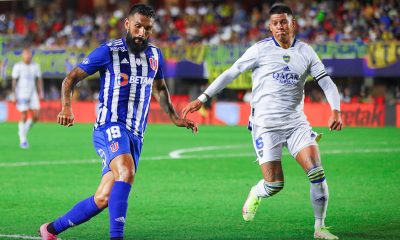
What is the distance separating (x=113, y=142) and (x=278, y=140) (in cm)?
204

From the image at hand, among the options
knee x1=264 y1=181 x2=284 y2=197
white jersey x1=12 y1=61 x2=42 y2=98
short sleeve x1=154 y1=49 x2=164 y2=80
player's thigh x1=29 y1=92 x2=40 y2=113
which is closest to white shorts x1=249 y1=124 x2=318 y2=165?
knee x1=264 y1=181 x2=284 y2=197

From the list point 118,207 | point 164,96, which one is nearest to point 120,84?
point 164,96

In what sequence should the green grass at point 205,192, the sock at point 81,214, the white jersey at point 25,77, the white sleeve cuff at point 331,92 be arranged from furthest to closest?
the white jersey at point 25,77, the green grass at point 205,192, the white sleeve cuff at point 331,92, the sock at point 81,214

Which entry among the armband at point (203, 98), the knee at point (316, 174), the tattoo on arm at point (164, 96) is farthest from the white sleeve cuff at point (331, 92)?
the tattoo on arm at point (164, 96)

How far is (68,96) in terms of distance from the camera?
786cm

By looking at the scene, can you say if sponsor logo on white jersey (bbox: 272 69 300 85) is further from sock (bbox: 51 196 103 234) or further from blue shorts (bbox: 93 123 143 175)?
sock (bbox: 51 196 103 234)

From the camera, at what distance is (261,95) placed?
9195 millimetres

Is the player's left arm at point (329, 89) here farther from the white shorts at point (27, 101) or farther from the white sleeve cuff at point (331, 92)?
the white shorts at point (27, 101)

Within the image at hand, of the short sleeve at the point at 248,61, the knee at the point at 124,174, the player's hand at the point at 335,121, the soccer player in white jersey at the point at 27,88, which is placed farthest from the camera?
the soccer player in white jersey at the point at 27,88

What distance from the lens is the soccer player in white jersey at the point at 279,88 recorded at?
8.91 m

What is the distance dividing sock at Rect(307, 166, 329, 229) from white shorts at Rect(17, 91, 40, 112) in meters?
14.7

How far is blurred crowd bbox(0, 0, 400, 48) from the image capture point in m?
33.0

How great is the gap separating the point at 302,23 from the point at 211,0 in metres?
7.79

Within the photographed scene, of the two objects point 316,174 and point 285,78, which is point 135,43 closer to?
point 285,78
